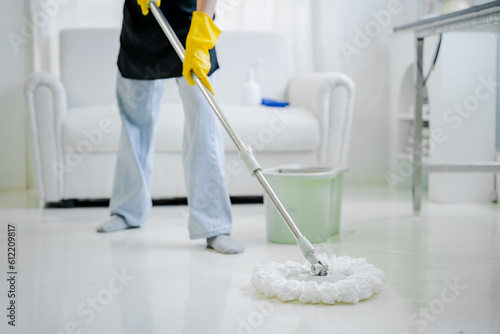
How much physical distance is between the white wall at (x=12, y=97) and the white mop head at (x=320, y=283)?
7.38 ft

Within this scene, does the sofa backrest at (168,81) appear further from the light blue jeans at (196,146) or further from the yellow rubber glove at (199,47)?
the yellow rubber glove at (199,47)

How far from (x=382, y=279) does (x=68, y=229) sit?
1.23m

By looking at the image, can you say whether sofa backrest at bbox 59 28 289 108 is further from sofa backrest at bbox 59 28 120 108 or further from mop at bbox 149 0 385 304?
mop at bbox 149 0 385 304

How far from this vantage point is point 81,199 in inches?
108

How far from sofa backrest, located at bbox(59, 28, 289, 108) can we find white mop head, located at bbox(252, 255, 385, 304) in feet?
5.70

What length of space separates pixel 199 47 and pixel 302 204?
0.62m

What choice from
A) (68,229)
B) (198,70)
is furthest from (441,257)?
(68,229)

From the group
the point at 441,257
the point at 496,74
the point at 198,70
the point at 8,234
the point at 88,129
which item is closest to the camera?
the point at 198,70

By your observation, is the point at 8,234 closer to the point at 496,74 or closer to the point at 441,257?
the point at 441,257

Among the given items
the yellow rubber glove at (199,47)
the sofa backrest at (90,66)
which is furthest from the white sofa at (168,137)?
the yellow rubber glove at (199,47)

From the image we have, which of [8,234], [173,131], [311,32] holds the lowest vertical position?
[8,234]

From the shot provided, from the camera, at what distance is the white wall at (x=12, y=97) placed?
3186mm

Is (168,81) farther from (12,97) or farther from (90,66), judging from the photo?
(12,97)

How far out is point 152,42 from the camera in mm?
1908
